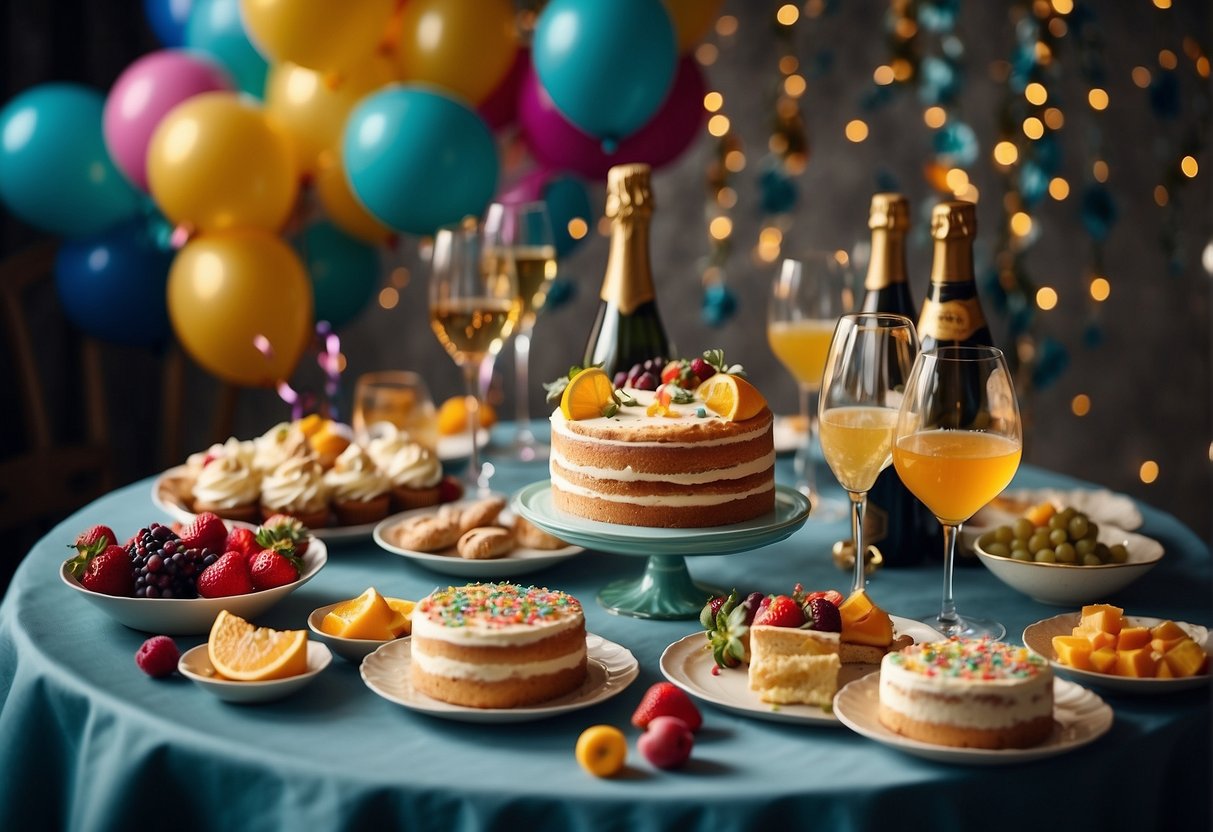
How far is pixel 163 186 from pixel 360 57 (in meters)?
0.59

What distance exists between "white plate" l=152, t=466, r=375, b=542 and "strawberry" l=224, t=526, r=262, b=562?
212mm

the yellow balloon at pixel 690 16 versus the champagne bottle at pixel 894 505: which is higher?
the yellow balloon at pixel 690 16

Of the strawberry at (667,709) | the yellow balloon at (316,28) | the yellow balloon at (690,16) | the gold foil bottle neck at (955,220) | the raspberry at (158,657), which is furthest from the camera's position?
the yellow balloon at (690,16)

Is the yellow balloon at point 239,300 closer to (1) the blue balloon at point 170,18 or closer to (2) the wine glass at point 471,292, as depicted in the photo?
(1) the blue balloon at point 170,18

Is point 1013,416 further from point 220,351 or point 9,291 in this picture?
point 9,291

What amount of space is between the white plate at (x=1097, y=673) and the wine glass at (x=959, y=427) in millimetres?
180

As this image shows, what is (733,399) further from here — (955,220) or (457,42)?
(457,42)

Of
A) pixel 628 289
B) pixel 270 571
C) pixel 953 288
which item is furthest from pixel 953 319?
pixel 270 571

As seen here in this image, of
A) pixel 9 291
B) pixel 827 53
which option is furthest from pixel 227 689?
pixel 827 53

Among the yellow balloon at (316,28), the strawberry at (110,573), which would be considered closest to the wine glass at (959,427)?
the strawberry at (110,573)

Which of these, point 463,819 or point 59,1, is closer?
point 463,819

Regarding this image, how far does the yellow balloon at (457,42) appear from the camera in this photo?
3230 mm

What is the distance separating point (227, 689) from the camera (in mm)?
1364

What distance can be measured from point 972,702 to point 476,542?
83 cm
